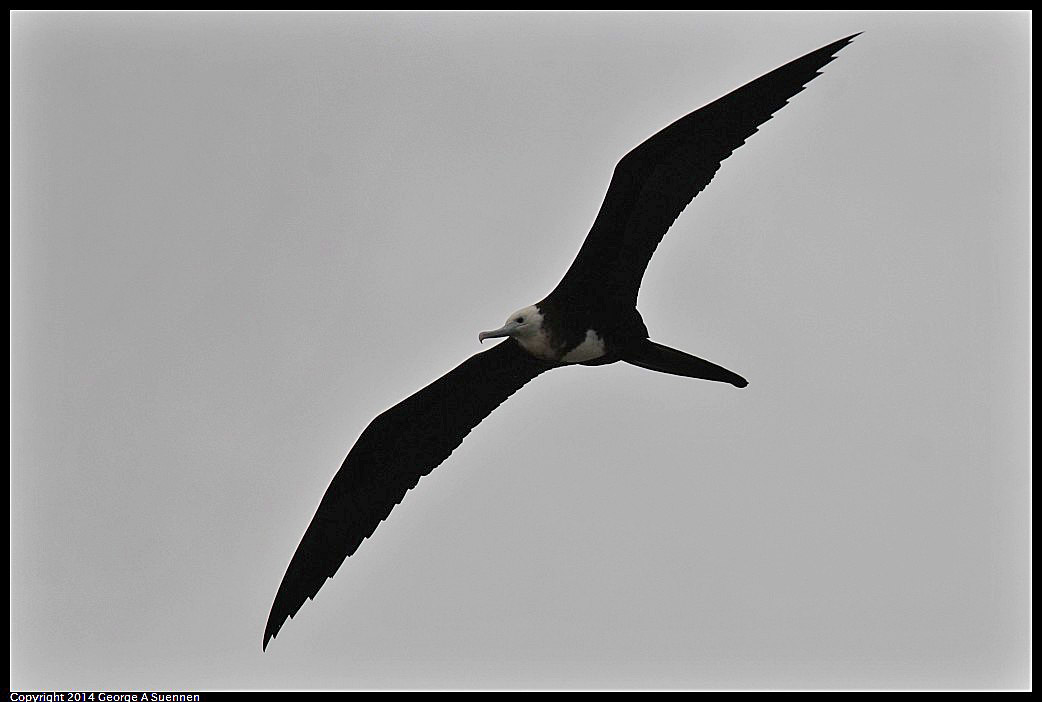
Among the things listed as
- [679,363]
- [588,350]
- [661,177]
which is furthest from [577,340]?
[661,177]

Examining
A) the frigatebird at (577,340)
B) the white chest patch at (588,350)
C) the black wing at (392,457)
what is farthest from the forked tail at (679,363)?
the black wing at (392,457)

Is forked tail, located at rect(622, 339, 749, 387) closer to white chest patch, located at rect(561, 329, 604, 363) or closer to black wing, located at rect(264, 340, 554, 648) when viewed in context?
white chest patch, located at rect(561, 329, 604, 363)

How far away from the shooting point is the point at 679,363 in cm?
630

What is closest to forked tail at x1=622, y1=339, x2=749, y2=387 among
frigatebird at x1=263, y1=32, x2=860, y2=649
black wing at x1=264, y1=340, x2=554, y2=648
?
frigatebird at x1=263, y1=32, x2=860, y2=649

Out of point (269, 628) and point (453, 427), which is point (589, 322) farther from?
point (269, 628)

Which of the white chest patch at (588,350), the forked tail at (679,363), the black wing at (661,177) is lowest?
the forked tail at (679,363)

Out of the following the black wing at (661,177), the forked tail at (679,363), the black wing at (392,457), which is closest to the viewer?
the black wing at (661,177)

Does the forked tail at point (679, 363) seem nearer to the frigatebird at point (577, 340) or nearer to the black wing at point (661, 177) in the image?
the frigatebird at point (577, 340)

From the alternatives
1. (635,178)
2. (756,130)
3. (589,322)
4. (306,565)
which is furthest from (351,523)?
(756,130)

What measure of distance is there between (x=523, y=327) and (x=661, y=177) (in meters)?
0.91

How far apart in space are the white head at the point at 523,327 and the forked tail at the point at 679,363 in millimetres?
420

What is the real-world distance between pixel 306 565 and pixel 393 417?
923mm

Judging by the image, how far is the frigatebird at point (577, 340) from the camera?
5926 millimetres

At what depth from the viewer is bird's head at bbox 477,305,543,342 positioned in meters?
6.38
